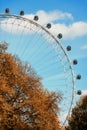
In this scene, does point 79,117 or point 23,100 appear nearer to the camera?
point 23,100

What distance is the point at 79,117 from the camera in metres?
73.9

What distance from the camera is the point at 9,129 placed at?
51.6m

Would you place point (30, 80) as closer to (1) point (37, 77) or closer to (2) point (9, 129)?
(1) point (37, 77)

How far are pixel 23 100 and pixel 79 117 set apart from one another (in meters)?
22.6

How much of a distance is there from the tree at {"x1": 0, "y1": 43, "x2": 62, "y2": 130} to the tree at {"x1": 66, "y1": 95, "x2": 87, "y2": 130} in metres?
18.9

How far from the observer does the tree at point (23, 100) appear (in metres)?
51.2

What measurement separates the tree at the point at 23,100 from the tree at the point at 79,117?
18.9m

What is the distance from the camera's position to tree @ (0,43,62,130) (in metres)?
51.2

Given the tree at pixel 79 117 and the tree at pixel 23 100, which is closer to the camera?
the tree at pixel 23 100

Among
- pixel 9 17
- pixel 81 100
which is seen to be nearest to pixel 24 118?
pixel 9 17

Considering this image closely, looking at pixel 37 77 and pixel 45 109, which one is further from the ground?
pixel 37 77

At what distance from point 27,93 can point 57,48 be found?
42.7ft

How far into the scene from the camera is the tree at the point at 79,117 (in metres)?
73.1

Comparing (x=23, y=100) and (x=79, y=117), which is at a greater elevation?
(x=79, y=117)
